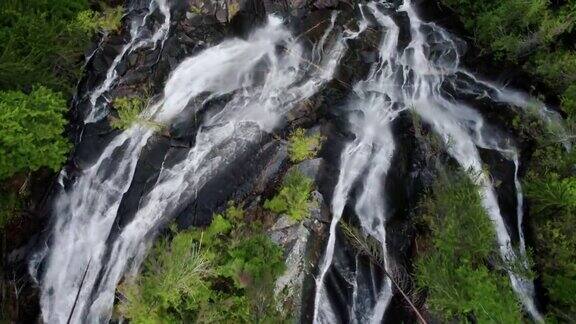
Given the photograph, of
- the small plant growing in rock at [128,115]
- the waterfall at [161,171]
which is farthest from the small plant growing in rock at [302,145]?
the small plant growing in rock at [128,115]

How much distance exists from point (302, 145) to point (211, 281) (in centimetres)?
390

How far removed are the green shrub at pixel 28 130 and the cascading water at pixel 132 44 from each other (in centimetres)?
238

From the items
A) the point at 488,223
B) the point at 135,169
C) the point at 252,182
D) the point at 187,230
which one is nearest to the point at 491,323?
the point at 488,223

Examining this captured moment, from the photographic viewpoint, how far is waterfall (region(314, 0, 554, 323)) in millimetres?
10469

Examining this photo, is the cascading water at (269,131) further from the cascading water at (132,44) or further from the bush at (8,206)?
the bush at (8,206)

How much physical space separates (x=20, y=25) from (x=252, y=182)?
5999 mm

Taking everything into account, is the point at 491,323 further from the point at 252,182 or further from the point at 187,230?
the point at 187,230

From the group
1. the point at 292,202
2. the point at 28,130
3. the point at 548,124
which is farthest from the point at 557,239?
the point at 28,130

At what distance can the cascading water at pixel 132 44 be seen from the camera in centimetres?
1186

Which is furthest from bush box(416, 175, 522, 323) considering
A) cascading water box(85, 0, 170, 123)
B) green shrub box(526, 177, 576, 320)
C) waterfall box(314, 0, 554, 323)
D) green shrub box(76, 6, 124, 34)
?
green shrub box(76, 6, 124, 34)

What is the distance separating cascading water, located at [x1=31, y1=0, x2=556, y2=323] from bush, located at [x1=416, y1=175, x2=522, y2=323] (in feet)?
3.23

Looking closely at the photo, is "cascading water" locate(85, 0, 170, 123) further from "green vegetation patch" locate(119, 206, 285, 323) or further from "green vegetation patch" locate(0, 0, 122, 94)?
"green vegetation patch" locate(119, 206, 285, 323)

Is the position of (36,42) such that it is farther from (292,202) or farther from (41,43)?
(292,202)

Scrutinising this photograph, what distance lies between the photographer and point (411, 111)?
12742 millimetres
